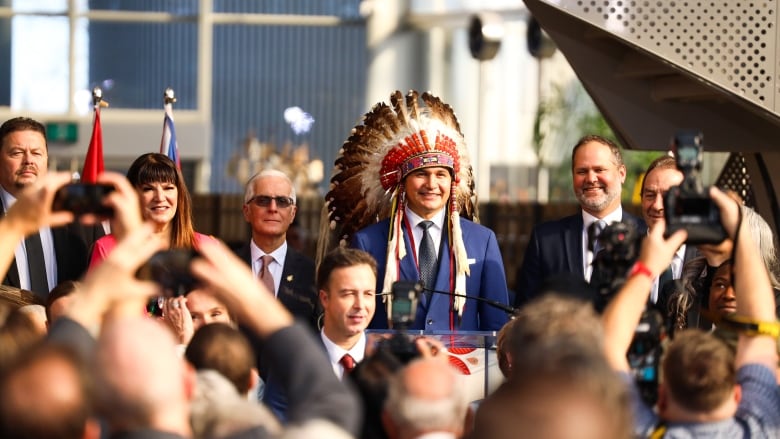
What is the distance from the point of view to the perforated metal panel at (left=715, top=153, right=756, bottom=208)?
27.2ft

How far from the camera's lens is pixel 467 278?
216 inches

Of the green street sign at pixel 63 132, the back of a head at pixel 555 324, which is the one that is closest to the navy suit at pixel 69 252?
the back of a head at pixel 555 324

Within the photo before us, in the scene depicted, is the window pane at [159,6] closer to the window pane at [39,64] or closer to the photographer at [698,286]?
the window pane at [39,64]

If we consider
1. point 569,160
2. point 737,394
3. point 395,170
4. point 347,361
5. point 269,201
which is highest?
point 569,160

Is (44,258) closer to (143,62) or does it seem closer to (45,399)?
(45,399)

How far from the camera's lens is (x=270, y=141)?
16.2m

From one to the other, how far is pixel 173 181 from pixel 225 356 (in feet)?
7.37

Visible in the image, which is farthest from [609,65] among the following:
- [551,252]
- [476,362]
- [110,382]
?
[110,382]

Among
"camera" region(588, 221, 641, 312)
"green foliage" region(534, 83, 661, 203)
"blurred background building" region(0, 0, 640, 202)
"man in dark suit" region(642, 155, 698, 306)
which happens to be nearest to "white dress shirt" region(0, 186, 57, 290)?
"man in dark suit" region(642, 155, 698, 306)

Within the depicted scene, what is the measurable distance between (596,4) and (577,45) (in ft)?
2.52

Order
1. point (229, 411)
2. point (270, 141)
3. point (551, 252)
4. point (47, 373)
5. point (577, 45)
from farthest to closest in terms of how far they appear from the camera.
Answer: point (270, 141)
point (577, 45)
point (551, 252)
point (229, 411)
point (47, 373)

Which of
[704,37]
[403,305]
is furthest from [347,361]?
[704,37]

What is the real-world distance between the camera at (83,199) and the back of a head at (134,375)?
0.56 meters

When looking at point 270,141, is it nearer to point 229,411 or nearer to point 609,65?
point 609,65
